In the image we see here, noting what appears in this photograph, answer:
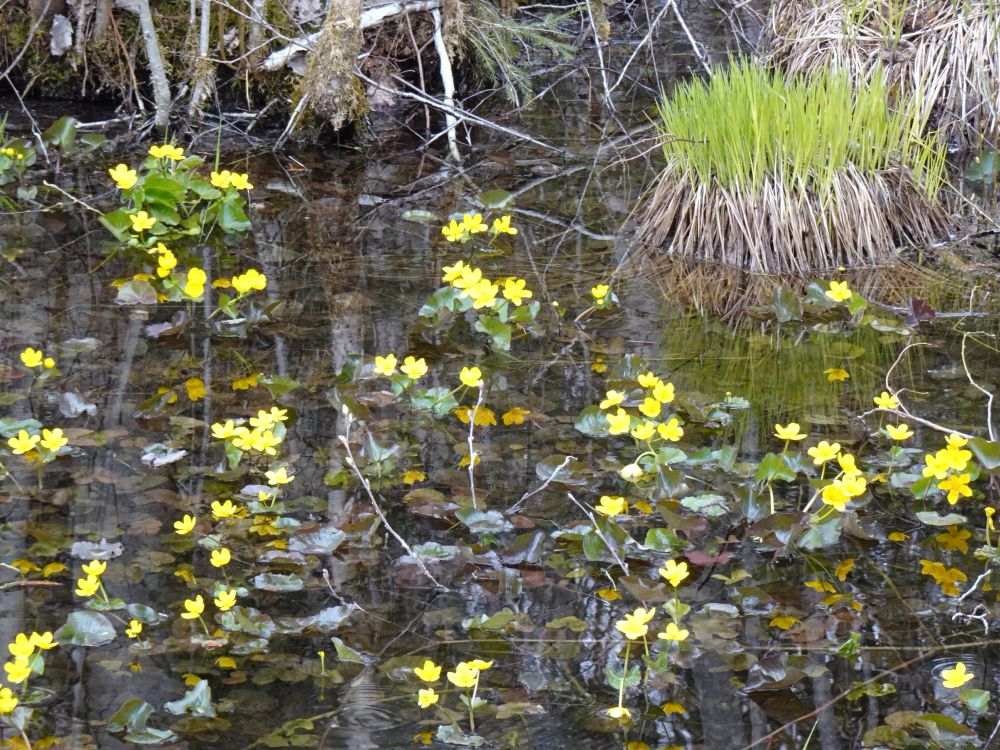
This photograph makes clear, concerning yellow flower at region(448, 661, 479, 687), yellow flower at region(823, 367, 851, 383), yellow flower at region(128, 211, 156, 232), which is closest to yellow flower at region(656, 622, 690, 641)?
yellow flower at region(448, 661, 479, 687)

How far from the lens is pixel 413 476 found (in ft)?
10.3

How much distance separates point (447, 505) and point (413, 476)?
23 centimetres

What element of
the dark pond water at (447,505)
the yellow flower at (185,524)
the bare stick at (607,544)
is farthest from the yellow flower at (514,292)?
the yellow flower at (185,524)

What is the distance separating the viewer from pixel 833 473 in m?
3.13

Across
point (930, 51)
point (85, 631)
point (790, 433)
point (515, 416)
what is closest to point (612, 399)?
point (515, 416)

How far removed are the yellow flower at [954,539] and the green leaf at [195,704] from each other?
180cm

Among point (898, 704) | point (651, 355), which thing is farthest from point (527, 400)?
point (898, 704)

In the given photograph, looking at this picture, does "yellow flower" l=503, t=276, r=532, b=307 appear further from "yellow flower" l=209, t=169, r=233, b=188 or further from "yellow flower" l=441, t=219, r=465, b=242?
"yellow flower" l=209, t=169, r=233, b=188

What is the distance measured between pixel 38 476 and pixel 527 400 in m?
1.43

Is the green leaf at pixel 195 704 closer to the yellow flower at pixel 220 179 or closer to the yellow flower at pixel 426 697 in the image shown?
the yellow flower at pixel 426 697

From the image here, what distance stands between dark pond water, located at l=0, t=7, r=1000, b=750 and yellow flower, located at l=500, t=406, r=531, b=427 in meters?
0.06

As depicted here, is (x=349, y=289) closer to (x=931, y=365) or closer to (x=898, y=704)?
(x=931, y=365)

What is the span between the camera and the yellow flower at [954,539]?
2824 millimetres

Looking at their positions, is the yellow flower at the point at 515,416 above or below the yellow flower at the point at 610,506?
above
